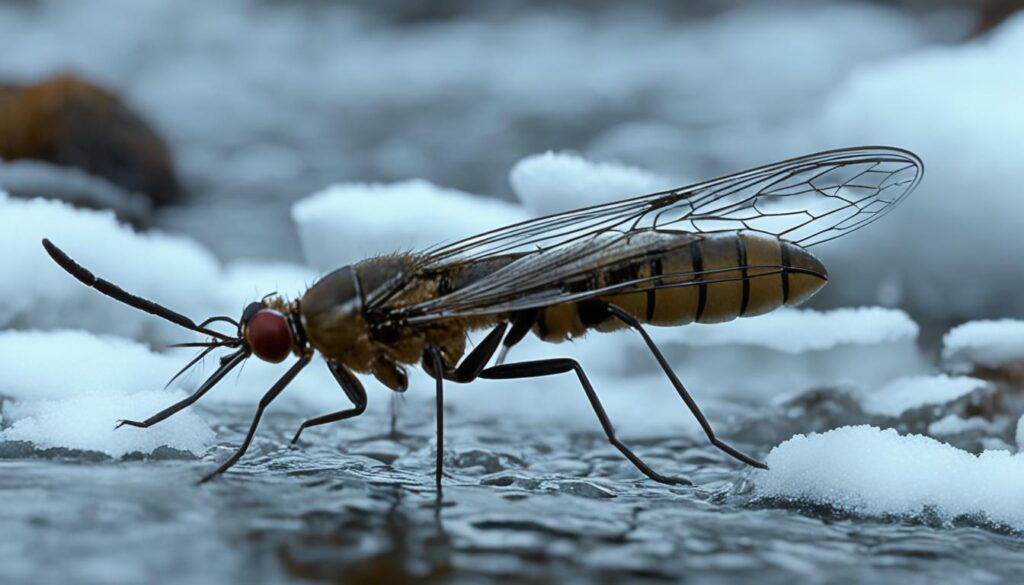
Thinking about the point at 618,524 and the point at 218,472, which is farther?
the point at 218,472

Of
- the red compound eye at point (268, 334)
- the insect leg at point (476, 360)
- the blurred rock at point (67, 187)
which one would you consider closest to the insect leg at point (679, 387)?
the insect leg at point (476, 360)

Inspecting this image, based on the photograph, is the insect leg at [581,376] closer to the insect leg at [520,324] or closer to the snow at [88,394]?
the insect leg at [520,324]

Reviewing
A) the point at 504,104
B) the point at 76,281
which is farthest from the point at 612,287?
the point at 504,104

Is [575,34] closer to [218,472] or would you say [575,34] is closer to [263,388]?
[263,388]

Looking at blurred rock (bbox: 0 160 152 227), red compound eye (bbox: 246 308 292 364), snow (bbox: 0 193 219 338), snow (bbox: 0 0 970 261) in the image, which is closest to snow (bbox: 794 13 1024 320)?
snow (bbox: 0 0 970 261)

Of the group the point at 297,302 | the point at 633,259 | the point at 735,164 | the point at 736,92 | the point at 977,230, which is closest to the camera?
the point at 297,302

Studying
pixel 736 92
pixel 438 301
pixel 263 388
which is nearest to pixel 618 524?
Answer: pixel 438 301

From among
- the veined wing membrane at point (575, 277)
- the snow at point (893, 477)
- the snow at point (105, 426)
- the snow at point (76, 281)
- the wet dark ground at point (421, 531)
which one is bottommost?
the wet dark ground at point (421, 531)
